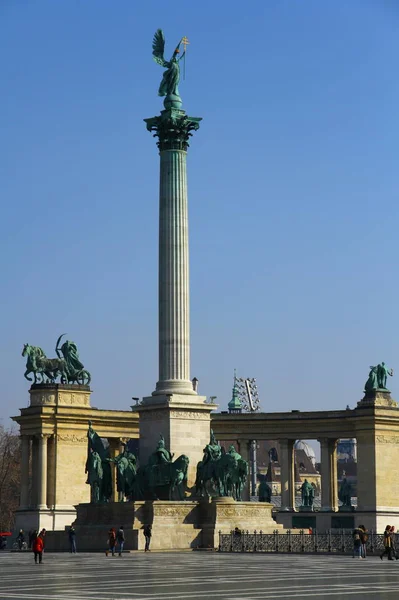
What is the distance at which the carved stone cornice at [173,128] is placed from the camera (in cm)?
8288

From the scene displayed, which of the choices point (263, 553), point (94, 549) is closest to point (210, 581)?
point (263, 553)

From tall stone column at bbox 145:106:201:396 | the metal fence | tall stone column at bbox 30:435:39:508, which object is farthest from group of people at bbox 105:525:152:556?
tall stone column at bbox 30:435:39:508

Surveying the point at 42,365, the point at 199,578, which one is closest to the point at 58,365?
the point at 42,365

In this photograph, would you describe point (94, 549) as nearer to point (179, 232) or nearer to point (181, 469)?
point (181, 469)

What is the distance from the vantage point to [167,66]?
8562 cm

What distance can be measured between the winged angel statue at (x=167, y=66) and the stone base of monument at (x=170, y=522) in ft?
87.4

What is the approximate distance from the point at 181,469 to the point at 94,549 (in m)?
6.72

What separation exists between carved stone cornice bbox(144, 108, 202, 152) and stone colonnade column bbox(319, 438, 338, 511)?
40.6 m

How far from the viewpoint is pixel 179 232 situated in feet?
267

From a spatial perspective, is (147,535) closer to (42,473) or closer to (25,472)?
(42,473)

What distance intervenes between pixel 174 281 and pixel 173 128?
986 cm

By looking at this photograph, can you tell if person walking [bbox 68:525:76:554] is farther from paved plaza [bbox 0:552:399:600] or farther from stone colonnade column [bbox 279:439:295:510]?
stone colonnade column [bbox 279:439:295:510]

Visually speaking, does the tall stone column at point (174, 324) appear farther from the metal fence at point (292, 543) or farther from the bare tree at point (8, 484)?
the bare tree at point (8, 484)

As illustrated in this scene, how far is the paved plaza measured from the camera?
37875mm
